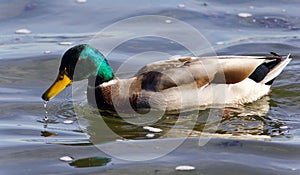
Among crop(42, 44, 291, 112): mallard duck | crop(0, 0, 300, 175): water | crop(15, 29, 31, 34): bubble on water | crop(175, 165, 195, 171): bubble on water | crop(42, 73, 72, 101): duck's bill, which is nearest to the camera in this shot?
crop(175, 165, 195, 171): bubble on water

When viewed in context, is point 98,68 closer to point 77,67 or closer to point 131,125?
point 77,67

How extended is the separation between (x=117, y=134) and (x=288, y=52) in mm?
4060

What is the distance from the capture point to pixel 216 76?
8.86 metres

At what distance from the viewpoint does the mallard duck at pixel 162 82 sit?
865cm

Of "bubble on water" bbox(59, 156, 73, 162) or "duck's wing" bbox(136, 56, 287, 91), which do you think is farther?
"duck's wing" bbox(136, 56, 287, 91)

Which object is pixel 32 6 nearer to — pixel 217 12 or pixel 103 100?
pixel 217 12

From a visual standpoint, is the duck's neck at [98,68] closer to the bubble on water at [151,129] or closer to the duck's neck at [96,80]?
the duck's neck at [96,80]

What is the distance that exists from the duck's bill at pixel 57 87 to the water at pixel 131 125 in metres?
0.23

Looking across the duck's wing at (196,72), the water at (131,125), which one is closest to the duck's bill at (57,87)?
the water at (131,125)

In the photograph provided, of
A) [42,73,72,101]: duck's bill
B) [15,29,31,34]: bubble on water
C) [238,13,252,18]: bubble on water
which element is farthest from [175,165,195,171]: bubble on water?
[238,13,252,18]: bubble on water

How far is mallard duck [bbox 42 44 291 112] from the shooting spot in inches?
340

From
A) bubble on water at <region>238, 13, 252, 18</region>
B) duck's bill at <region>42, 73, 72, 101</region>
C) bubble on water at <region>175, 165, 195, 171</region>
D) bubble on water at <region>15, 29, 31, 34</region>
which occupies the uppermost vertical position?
bubble on water at <region>238, 13, 252, 18</region>

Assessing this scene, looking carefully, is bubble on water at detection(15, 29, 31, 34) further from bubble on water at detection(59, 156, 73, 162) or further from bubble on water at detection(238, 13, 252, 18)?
bubble on water at detection(59, 156, 73, 162)

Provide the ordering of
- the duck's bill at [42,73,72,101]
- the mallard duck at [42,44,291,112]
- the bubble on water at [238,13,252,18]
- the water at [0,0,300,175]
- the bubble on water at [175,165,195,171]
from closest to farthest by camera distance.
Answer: the bubble on water at [175,165,195,171], the water at [0,0,300,175], the duck's bill at [42,73,72,101], the mallard duck at [42,44,291,112], the bubble on water at [238,13,252,18]
